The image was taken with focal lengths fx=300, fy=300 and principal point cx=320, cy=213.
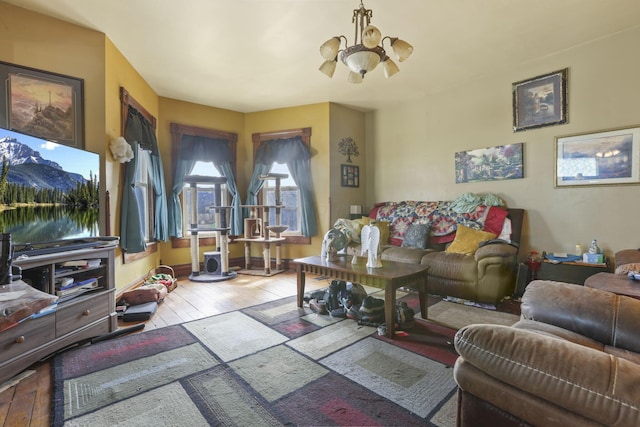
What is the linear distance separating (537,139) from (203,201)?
4833 mm

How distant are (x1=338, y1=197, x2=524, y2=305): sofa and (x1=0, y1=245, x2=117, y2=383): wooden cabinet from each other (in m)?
3.02

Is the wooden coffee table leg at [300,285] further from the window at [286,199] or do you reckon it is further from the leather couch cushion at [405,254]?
the window at [286,199]

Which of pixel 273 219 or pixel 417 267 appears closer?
pixel 417 267

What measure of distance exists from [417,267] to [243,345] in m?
1.65

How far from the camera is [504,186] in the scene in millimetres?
3945

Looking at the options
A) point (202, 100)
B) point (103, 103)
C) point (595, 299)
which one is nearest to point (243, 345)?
point (595, 299)

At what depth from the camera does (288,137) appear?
5094 millimetres

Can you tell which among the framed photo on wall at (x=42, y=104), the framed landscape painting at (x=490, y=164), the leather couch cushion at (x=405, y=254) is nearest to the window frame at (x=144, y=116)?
the framed photo on wall at (x=42, y=104)

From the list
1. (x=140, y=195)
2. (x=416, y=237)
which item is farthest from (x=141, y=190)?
(x=416, y=237)

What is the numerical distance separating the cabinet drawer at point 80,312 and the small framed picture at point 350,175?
142 inches

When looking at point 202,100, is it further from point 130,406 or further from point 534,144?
point 534,144

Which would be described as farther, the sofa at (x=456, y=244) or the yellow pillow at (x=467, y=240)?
the yellow pillow at (x=467, y=240)

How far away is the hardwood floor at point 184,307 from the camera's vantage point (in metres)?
1.57

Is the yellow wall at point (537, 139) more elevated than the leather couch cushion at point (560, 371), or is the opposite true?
the yellow wall at point (537, 139)
